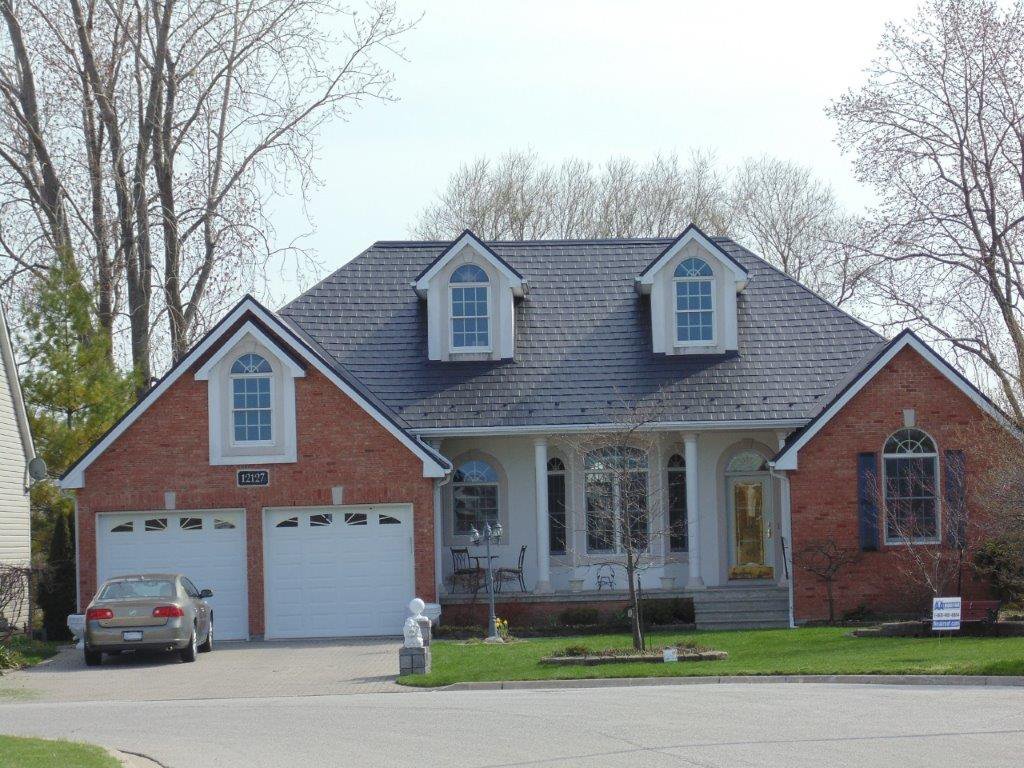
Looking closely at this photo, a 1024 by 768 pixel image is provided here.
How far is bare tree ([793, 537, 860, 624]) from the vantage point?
25.6 meters

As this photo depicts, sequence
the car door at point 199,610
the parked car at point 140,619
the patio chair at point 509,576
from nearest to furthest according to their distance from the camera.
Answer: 1. the parked car at point 140,619
2. the car door at point 199,610
3. the patio chair at point 509,576

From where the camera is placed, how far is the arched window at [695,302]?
94.0ft

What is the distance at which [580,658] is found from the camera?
19.8m

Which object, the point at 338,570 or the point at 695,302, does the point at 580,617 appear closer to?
the point at 338,570

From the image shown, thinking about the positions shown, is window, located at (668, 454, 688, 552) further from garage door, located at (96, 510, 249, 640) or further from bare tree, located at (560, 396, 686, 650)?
garage door, located at (96, 510, 249, 640)

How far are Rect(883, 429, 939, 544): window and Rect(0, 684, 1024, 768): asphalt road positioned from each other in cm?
928

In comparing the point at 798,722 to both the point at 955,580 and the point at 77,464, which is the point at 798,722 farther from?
the point at 77,464

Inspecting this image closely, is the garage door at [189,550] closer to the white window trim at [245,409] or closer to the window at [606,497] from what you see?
the white window trim at [245,409]

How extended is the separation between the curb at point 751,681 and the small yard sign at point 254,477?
891 centimetres

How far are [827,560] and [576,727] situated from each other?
13.0m

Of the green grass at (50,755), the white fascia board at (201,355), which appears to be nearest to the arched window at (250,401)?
the white fascia board at (201,355)

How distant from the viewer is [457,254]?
2855cm

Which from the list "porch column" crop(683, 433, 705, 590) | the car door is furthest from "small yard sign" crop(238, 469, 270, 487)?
"porch column" crop(683, 433, 705, 590)

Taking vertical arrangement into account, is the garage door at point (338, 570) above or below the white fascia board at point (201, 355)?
below
